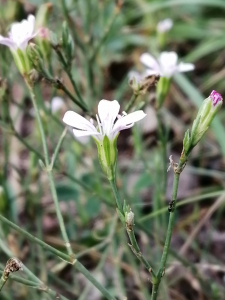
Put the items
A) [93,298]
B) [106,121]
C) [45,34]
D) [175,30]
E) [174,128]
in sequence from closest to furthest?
[106,121] → [45,34] → [93,298] → [174,128] → [175,30]

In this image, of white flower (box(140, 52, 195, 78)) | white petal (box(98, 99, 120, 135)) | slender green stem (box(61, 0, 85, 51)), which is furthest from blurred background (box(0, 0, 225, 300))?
white petal (box(98, 99, 120, 135))

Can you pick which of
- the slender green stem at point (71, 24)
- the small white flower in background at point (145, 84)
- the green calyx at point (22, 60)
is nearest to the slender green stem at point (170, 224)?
the small white flower in background at point (145, 84)

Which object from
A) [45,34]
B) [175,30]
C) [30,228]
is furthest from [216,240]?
[175,30]

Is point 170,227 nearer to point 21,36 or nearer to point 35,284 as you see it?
point 35,284

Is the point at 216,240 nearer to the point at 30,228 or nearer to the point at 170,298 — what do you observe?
the point at 170,298

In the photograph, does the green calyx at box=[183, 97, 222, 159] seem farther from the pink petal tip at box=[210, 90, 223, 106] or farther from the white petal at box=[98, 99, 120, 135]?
the white petal at box=[98, 99, 120, 135]

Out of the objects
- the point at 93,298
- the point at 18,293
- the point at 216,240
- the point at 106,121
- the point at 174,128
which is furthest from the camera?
the point at 174,128

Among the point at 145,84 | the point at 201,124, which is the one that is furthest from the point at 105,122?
the point at 145,84
